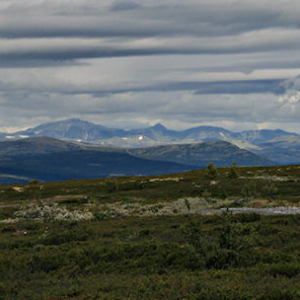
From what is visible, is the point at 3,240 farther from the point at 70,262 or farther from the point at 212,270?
the point at 212,270

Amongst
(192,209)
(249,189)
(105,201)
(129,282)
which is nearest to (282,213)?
(192,209)

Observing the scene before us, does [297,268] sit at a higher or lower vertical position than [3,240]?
higher

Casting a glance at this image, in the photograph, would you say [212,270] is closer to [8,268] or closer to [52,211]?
[8,268]

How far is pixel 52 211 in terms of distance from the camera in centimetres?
5597

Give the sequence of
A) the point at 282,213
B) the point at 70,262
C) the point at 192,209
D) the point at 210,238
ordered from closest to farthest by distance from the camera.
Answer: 1. the point at 70,262
2. the point at 210,238
3. the point at 282,213
4. the point at 192,209

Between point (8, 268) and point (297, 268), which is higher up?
point (297, 268)

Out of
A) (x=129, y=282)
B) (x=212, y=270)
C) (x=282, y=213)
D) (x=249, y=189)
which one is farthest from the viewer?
(x=249, y=189)

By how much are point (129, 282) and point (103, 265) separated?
4760mm

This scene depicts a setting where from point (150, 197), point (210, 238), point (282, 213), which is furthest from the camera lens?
point (150, 197)

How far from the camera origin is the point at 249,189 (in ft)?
217

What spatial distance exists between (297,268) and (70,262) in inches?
480

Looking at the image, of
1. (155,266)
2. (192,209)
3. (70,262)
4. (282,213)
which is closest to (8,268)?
(70,262)

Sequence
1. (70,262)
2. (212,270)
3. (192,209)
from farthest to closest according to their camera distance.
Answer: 1. (192,209)
2. (70,262)
3. (212,270)

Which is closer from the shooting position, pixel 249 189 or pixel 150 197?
pixel 249 189
